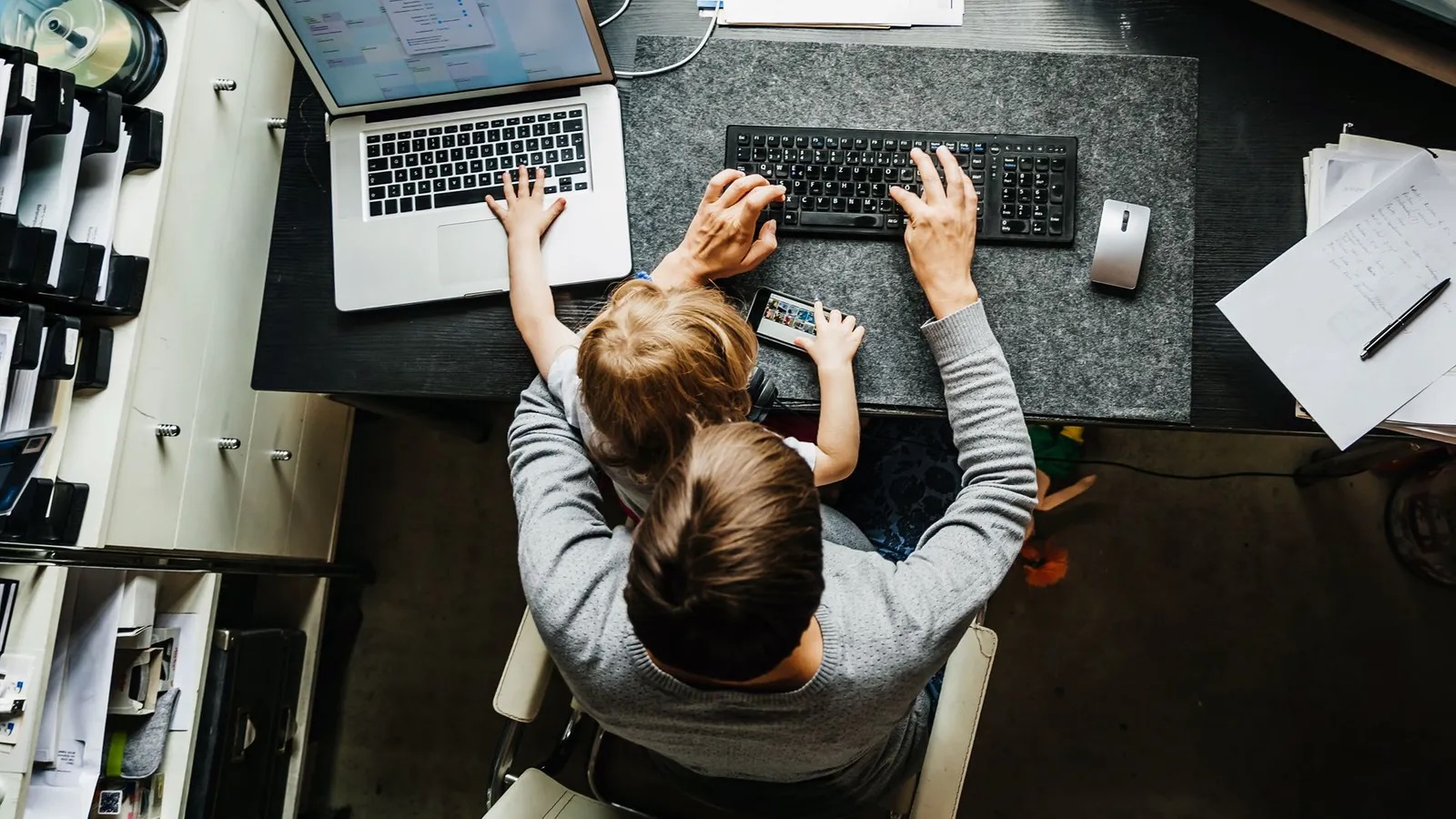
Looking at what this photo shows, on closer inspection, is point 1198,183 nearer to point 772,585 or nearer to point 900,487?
point 900,487

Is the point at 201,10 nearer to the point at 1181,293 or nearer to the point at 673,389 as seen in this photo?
the point at 673,389

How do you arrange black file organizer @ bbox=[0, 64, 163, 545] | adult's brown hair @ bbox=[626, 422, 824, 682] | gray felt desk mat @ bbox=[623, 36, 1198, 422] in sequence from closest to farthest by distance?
adult's brown hair @ bbox=[626, 422, 824, 682], black file organizer @ bbox=[0, 64, 163, 545], gray felt desk mat @ bbox=[623, 36, 1198, 422]

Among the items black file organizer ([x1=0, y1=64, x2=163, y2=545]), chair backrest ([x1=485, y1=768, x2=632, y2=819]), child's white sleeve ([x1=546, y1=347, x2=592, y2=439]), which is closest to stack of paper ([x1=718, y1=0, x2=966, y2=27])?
child's white sleeve ([x1=546, y1=347, x2=592, y2=439])

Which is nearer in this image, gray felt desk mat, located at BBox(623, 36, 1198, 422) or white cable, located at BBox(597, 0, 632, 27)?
gray felt desk mat, located at BBox(623, 36, 1198, 422)

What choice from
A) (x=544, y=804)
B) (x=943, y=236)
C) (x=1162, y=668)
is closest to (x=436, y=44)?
(x=943, y=236)

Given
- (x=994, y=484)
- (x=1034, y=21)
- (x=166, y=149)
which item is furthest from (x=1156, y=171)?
(x=166, y=149)

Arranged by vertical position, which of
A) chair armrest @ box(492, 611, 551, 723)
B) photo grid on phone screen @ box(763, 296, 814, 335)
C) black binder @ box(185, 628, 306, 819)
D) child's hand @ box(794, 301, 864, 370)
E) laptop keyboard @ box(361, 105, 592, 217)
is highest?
laptop keyboard @ box(361, 105, 592, 217)

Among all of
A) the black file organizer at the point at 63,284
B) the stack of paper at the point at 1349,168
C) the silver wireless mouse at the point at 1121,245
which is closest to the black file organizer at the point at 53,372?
the black file organizer at the point at 63,284

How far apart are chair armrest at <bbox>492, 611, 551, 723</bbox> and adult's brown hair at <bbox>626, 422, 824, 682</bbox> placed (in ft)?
1.22

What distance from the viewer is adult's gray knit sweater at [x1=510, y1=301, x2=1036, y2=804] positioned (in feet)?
2.45

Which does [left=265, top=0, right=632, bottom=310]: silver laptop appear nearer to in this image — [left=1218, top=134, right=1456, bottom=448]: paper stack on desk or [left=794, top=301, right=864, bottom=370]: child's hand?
[left=794, top=301, right=864, bottom=370]: child's hand

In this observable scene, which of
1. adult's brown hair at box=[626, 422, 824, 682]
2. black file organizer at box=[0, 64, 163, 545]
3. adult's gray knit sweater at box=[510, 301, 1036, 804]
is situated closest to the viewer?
adult's brown hair at box=[626, 422, 824, 682]

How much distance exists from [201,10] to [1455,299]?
1.38m

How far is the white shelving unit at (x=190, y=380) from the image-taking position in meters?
0.97
